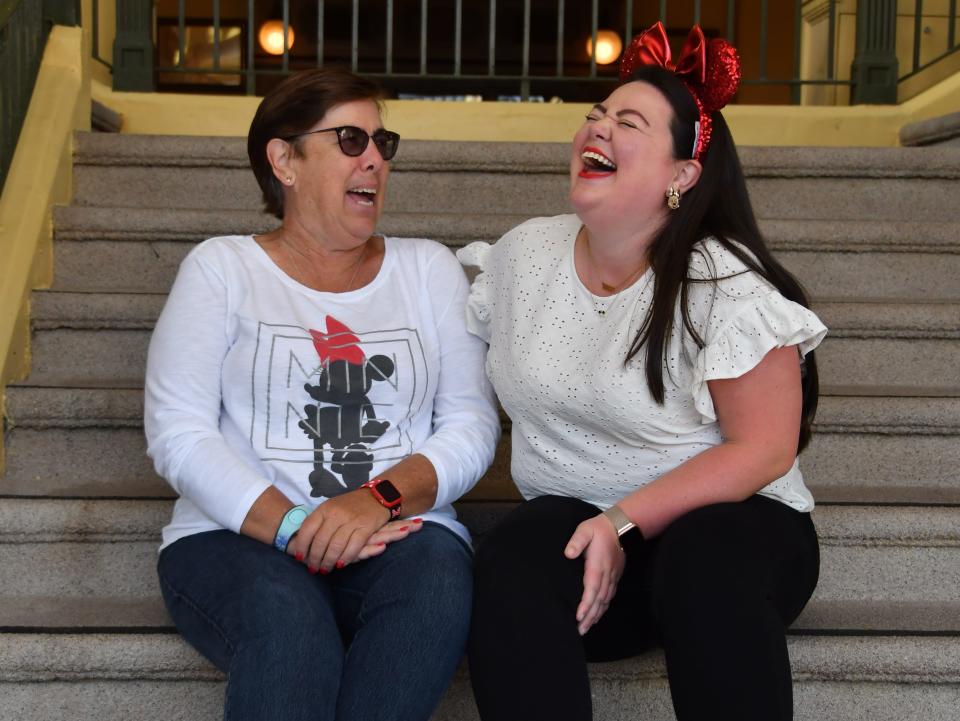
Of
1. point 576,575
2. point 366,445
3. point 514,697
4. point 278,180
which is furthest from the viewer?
point 278,180

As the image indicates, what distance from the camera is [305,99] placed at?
6.20 ft

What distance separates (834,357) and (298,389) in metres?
1.25

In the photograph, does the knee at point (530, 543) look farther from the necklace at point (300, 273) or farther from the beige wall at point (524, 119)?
the beige wall at point (524, 119)

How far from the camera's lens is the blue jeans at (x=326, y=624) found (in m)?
1.43

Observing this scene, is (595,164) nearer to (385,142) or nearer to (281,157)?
(385,142)

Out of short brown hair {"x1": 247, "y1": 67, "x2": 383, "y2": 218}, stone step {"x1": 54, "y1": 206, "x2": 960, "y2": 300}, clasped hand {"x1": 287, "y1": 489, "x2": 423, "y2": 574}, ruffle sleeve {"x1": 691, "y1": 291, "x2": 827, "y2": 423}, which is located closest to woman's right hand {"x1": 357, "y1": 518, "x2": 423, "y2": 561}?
clasped hand {"x1": 287, "y1": 489, "x2": 423, "y2": 574}

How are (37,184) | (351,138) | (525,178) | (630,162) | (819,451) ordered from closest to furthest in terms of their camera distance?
1. (630,162)
2. (351,138)
3. (819,451)
4. (37,184)
5. (525,178)

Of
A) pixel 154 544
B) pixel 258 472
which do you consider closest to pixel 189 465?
pixel 258 472

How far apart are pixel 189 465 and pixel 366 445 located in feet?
0.92

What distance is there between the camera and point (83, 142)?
2.90 metres

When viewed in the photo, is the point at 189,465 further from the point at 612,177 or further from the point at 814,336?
the point at 814,336

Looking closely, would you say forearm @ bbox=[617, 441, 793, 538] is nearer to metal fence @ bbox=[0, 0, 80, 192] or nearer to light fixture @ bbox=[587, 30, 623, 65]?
metal fence @ bbox=[0, 0, 80, 192]

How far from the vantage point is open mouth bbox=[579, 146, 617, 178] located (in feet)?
5.57

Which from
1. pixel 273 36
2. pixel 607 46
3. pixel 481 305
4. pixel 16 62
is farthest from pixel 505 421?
pixel 273 36
